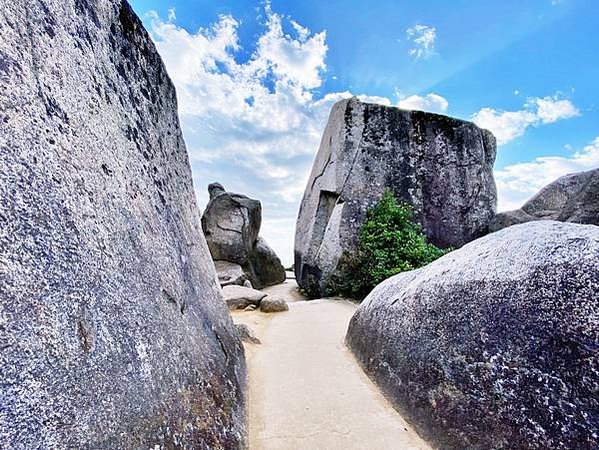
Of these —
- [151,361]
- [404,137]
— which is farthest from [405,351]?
[404,137]

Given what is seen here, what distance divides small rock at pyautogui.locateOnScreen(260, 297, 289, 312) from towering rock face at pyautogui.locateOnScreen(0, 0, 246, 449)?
4461 mm

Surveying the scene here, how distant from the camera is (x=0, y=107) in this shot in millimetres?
1284

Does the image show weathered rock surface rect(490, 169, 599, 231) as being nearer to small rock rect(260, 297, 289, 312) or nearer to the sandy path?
small rock rect(260, 297, 289, 312)

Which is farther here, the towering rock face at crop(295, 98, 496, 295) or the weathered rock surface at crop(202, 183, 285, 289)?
the weathered rock surface at crop(202, 183, 285, 289)

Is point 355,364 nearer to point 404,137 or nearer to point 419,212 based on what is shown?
point 419,212

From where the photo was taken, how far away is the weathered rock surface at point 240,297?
7320 mm

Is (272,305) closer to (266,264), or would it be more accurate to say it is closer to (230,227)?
(230,227)

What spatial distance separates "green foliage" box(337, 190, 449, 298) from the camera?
8.88 m

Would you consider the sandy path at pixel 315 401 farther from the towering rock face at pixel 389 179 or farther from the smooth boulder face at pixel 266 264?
the smooth boulder face at pixel 266 264

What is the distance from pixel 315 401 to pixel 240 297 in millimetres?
4541

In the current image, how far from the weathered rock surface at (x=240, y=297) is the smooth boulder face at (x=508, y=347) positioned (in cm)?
451

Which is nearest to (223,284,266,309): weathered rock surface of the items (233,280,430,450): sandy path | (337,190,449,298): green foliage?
(233,280,430,450): sandy path

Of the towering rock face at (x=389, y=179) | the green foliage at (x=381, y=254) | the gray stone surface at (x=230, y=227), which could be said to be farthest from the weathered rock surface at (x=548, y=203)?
the gray stone surface at (x=230, y=227)

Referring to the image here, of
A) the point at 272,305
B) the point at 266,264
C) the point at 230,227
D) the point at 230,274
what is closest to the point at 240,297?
the point at 272,305
